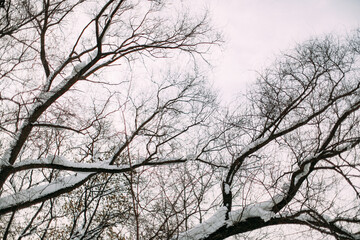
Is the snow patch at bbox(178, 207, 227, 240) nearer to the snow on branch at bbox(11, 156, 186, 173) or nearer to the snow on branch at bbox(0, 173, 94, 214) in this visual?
the snow on branch at bbox(11, 156, 186, 173)

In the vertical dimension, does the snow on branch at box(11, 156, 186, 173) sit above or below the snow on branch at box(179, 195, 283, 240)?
above

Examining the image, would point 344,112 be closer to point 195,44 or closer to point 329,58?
point 329,58

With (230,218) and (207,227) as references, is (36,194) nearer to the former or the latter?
(207,227)

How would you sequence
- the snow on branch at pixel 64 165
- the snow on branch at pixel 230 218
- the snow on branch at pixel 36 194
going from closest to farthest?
the snow on branch at pixel 230 218 → the snow on branch at pixel 36 194 → the snow on branch at pixel 64 165

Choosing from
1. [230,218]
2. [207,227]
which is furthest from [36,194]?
[230,218]

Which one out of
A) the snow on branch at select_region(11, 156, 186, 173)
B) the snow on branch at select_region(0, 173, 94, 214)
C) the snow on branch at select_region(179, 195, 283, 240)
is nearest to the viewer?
the snow on branch at select_region(179, 195, 283, 240)

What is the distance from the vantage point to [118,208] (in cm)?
854

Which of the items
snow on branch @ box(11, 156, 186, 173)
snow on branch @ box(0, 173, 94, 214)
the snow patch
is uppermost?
snow on branch @ box(11, 156, 186, 173)

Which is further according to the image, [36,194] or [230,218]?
[36,194]

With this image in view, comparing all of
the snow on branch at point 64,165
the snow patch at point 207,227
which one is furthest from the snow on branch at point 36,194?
the snow patch at point 207,227

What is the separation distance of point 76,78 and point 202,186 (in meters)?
4.55

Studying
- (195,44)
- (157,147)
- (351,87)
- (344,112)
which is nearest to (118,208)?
(157,147)

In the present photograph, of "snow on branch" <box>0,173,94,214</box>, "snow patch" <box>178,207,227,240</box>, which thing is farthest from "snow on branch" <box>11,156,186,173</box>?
"snow patch" <box>178,207,227,240</box>

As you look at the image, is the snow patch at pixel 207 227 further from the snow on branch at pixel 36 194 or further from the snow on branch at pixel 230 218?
the snow on branch at pixel 36 194
